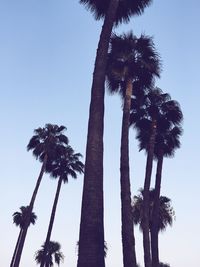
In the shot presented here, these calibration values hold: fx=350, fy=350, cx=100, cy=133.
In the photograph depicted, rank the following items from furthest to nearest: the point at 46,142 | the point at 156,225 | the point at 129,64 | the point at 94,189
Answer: the point at 46,142
the point at 156,225
the point at 129,64
the point at 94,189

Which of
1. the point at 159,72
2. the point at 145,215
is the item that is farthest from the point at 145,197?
the point at 159,72

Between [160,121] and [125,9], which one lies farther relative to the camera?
[160,121]

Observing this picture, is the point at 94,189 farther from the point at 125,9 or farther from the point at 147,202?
the point at 147,202

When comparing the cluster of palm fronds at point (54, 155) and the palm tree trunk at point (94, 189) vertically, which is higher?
the cluster of palm fronds at point (54, 155)

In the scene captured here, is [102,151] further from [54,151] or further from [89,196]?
[54,151]

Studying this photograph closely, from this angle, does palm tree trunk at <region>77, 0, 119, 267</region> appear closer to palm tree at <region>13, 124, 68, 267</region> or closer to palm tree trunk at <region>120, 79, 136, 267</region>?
palm tree trunk at <region>120, 79, 136, 267</region>

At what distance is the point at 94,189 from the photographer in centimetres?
905

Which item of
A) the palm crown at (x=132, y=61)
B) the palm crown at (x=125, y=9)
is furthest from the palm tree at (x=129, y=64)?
the palm crown at (x=125, y=9)

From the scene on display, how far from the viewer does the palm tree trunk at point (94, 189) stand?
8.13 meters

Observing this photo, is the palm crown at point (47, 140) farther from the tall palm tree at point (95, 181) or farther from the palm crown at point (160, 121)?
the tall palm tree at point (95, 181)

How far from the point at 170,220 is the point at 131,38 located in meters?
19.8

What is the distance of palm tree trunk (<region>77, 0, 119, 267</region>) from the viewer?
8.13 metres

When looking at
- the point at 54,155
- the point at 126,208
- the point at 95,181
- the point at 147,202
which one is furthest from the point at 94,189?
the point at 54,155

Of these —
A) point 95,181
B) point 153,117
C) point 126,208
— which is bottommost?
point 95,181
